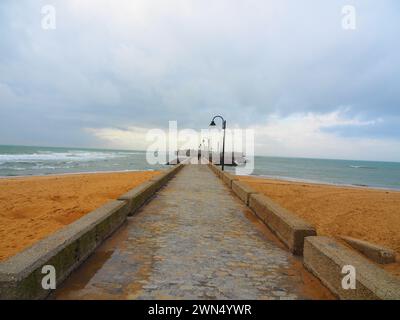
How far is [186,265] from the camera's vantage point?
13.0 feet

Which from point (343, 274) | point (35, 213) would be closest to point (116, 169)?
point (35, 213)

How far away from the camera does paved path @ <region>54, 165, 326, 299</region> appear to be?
3232 mm

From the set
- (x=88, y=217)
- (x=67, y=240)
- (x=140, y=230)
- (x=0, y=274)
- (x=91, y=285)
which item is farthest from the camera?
(x=140, y=230)

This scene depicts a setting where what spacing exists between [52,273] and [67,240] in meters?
0.59

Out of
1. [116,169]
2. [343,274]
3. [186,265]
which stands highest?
[343,274]

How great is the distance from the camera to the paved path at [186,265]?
10.6ft

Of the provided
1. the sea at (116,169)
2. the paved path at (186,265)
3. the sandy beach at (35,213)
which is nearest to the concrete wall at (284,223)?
the paved path at (186,265)

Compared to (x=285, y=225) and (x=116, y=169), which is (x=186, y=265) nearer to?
(x=285, y=225)

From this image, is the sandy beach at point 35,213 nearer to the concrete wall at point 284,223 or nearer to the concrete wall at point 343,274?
the concrete wall at point 284,223

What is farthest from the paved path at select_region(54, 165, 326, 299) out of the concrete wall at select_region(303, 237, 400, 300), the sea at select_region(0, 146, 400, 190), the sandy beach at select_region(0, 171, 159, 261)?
the sea at select_region(0, 146, 400, 190)
